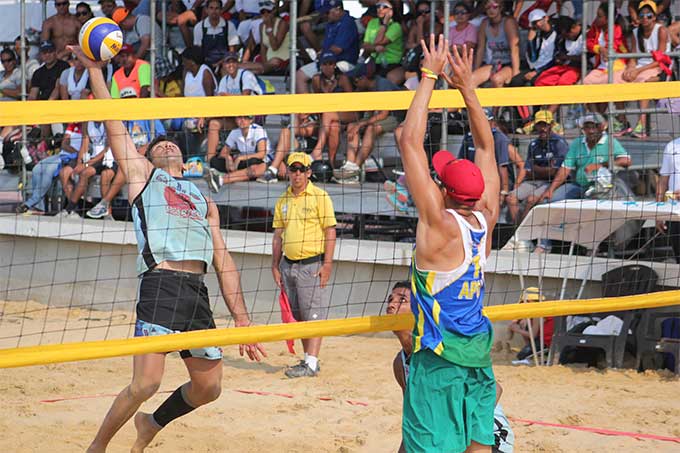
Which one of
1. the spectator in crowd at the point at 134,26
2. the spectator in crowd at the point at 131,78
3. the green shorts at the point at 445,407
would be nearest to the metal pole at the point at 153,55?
the spectator in crowd at the point at 131,78

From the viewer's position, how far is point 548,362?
825 centimetres

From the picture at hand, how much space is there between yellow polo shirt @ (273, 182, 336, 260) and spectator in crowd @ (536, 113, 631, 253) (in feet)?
6.43

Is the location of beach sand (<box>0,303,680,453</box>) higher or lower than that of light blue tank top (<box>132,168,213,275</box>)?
lower

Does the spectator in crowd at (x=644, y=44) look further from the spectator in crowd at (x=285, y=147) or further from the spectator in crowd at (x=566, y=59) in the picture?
the spectator in crowd at (x=285, y=147)

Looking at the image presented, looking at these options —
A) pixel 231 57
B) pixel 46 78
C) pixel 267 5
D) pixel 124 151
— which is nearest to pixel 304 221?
pixel 124 151

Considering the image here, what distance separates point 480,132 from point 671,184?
4.24 m

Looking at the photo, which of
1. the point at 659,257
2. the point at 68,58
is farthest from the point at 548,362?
the point at 68,58

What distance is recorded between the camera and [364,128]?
34.9 ft

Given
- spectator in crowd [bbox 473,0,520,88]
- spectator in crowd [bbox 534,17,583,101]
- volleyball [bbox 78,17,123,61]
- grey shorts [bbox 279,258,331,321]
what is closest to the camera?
volleyball [bbox 78,17,123,61]

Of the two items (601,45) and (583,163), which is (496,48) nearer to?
(601,45)

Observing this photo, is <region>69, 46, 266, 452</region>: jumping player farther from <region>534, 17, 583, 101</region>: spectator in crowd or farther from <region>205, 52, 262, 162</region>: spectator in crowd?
<region>205, 52, 262, 162</region>: spectator in crowd

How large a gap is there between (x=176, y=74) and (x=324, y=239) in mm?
4650

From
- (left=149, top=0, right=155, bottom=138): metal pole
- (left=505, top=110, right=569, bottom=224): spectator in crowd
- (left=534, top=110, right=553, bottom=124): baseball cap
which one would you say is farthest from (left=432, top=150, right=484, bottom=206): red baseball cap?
(left=149, top=0, right=155, bottom=138): metal pole

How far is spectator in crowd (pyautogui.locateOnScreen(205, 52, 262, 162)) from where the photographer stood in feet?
36.7
